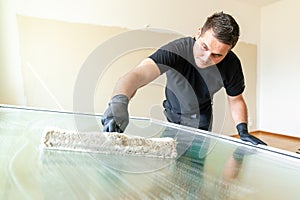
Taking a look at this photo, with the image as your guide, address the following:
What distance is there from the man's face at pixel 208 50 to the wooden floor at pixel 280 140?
2.93 meters

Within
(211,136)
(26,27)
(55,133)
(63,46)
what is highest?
(26,27)

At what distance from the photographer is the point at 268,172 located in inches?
25.7

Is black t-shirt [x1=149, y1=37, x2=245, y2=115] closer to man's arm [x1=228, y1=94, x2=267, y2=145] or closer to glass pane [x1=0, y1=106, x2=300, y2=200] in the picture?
man's arm [x1=228, y1=94, x2=267, y2=145]

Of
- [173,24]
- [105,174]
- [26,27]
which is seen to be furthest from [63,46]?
[105,174]

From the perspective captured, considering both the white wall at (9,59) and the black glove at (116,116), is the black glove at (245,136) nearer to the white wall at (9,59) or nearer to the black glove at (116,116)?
the black glove at (116,116)

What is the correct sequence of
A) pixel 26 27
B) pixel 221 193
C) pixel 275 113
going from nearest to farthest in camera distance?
pixel 221 193 → pixel 26 27 → pixel 275 113

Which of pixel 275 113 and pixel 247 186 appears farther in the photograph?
pixel 275 113

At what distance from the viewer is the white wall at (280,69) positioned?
431cm

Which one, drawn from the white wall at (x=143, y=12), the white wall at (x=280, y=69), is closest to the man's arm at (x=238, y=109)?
the white wall at (x=143, y=12)

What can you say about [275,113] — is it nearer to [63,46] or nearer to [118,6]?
[118,6]

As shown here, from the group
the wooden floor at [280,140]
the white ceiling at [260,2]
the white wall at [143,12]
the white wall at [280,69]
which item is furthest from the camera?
the white ceiling at [260,2]

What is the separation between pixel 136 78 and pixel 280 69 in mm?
4162

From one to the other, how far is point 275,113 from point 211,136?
13.1ft

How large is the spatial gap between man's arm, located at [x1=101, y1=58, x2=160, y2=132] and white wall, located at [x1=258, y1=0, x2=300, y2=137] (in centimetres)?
395
